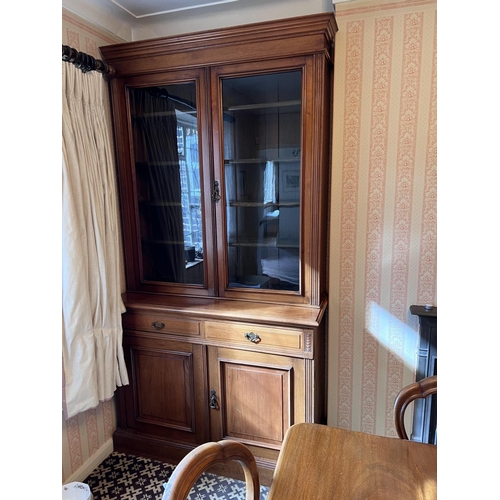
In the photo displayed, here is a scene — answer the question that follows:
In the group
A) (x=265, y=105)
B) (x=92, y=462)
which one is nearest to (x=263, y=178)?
(x=265, y=105)

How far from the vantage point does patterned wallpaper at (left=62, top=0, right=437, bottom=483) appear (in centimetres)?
183

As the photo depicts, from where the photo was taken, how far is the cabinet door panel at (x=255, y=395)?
187 centimetres

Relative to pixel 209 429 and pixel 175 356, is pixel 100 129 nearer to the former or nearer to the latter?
pixel 175 356

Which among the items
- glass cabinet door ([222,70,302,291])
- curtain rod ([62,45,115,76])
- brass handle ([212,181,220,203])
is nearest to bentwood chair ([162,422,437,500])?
glass cabinet door ([222,70,302,291])

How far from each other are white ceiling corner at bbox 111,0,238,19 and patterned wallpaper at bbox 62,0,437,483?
18 cm

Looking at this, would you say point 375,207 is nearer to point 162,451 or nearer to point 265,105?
point 265,105

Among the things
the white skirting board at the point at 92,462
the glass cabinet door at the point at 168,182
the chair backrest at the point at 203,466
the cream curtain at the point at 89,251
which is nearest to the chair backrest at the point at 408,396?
the chair backrest at the point at 203,466

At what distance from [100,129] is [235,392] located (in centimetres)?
153

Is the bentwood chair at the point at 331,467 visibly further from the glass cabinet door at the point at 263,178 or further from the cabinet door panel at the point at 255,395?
the glass cabinet door at the point at 263,178

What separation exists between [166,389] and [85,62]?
1722 mm

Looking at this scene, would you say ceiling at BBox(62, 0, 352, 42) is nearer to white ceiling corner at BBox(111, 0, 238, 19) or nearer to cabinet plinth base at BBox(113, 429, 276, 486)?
white ceiling corner at BBox(111, 0, 238, 19)

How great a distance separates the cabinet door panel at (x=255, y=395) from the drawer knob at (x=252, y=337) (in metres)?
0.08
